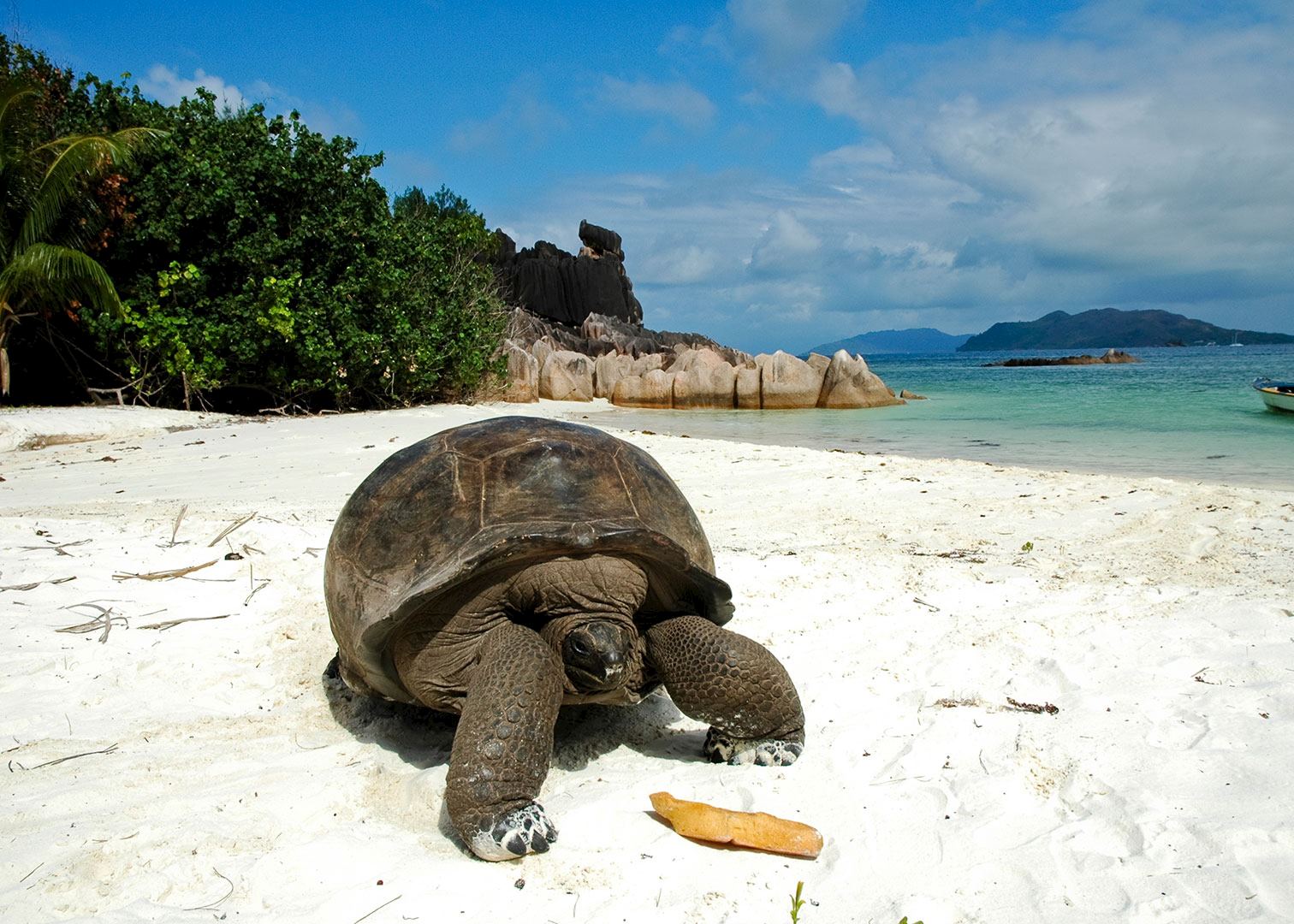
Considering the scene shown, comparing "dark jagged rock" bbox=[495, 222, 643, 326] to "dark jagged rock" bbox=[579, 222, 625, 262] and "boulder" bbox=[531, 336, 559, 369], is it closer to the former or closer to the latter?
"dark jagged rock" bbox=[579, 222, 625, 262]

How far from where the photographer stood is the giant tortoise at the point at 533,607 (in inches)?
106

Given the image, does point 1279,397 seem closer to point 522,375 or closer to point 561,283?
point 522,375

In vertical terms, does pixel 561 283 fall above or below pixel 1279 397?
above

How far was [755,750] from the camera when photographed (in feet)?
9.86

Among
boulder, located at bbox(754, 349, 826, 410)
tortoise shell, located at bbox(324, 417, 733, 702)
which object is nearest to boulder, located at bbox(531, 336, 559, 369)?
boulder, located at bbox(754, 349, 826, 410)

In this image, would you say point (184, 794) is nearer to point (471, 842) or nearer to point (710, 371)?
A: point (471, 842)

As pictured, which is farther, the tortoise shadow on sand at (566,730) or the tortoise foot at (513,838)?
the tortoise shadow on sand at (566,730)

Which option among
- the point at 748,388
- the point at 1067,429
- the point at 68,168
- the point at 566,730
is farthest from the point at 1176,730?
the point at 748,388

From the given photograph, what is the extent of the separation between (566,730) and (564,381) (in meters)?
24.7

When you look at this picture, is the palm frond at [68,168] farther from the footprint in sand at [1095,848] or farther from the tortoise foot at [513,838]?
the footprint in sand at [1095,848]

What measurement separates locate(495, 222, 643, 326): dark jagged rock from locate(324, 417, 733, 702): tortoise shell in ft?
168

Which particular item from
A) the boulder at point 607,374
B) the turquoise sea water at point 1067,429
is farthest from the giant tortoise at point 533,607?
the boulder at point 607,374

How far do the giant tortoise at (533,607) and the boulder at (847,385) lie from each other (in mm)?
23610

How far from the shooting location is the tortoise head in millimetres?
2713
